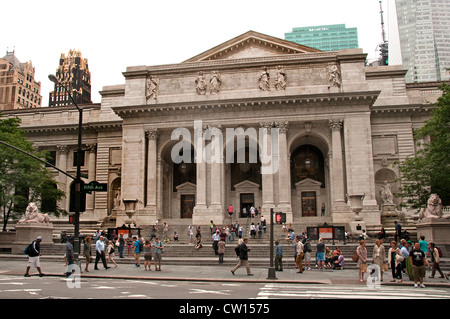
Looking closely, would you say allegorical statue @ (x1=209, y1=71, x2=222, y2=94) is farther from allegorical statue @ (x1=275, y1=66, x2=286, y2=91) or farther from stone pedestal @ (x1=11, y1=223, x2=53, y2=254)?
stone pedestal @ (x1=11, y1=223, x2=53, y2=254)

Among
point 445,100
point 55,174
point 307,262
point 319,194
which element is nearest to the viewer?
point 307,262

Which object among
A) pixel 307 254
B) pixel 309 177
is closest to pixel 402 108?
pixel 309 177

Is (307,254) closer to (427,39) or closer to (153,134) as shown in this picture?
(153,134)

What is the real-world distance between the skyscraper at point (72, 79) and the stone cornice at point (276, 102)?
82.0m

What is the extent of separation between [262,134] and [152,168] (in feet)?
39.3

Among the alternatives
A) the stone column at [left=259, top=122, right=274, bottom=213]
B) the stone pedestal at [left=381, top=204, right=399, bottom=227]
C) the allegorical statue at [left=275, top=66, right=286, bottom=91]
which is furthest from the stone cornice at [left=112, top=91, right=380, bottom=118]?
the stone pedestal at [left=381, top=204, right=399, bottom=227]

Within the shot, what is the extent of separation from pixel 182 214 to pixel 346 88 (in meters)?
22.5

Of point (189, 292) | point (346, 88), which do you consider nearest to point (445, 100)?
point (346, 88)

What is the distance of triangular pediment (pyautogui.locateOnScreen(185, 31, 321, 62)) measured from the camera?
47.0m

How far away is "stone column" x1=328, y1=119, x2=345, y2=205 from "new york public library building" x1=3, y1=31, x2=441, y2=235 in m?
0.10

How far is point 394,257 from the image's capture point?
18.3m

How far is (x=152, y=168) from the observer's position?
44.9 meters

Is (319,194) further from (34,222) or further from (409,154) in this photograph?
(34,222)

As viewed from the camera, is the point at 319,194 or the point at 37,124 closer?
the point at 319,194
